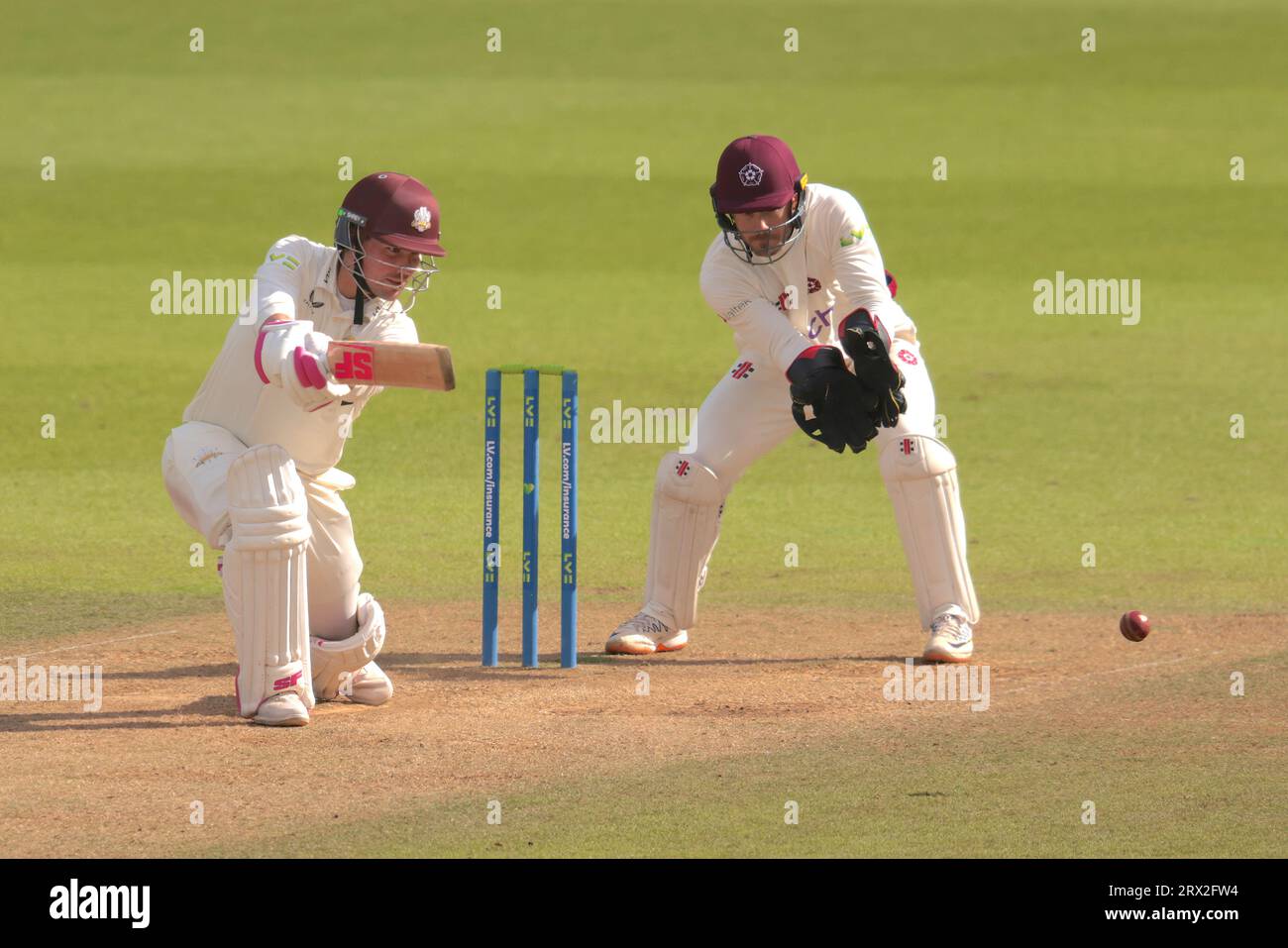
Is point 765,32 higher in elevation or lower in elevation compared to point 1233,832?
higher

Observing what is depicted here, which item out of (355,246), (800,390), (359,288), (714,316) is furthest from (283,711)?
(714,316)

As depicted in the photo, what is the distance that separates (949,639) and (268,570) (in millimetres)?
2379

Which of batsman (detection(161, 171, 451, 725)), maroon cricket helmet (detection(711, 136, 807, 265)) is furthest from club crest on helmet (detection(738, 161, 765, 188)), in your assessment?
batsman (detection(161, 171, 451, 725))

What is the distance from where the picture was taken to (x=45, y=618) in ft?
25.5

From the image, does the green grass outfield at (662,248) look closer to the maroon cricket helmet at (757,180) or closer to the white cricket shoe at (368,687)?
the white cricket shoe at (368,687)

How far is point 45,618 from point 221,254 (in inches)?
342

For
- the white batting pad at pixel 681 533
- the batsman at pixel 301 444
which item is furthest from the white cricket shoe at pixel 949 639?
the batsman at pixel 301 444

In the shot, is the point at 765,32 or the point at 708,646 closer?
the point at 708,646

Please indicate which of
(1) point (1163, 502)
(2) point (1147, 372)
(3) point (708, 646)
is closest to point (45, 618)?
(3) point (708, 646)

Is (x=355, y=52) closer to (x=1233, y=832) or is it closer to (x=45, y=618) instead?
(x=45, y=618)

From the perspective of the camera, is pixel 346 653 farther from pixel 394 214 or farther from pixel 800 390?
pixel 800 390

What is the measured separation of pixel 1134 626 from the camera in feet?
23.3

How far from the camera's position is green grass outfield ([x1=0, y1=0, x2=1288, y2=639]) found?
372 inches

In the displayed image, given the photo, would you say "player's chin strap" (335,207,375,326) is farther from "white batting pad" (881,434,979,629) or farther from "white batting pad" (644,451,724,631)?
"white batting pad" (881,434,979,629)
